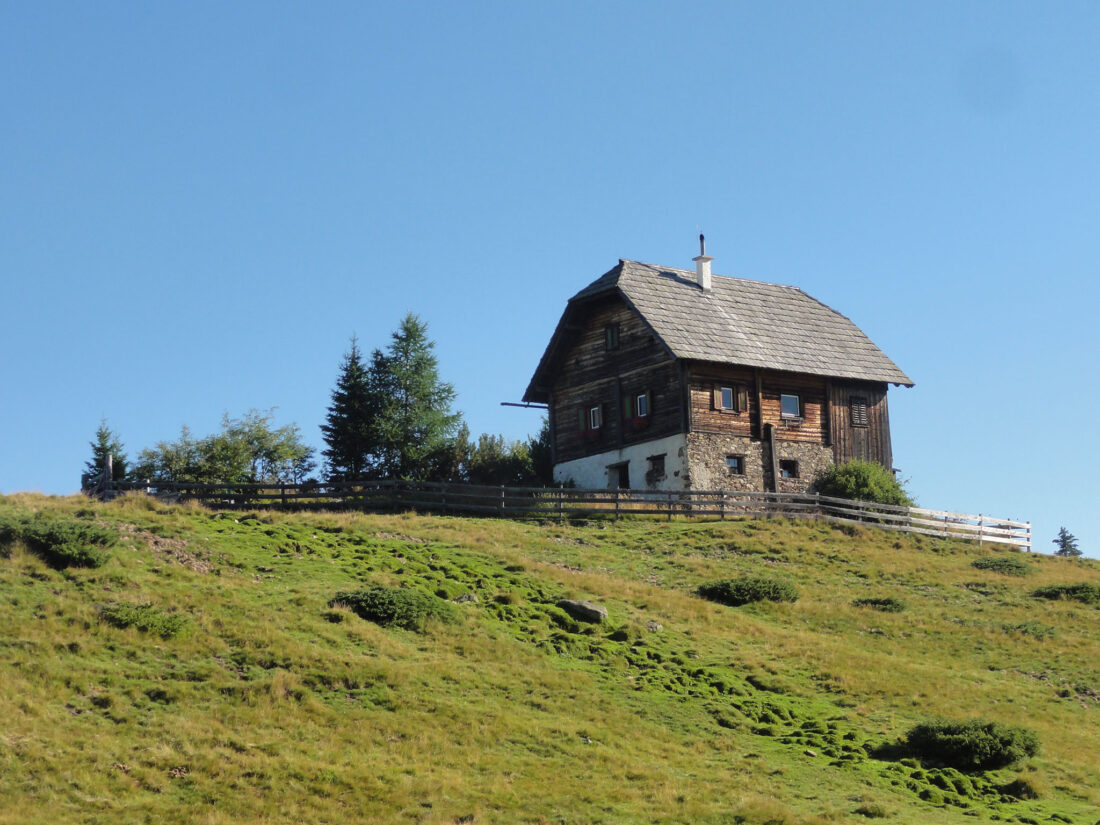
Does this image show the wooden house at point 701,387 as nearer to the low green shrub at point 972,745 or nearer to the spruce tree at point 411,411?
the spruce tree at point 411,411

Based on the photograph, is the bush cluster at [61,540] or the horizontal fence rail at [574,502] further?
the horizontal fence rail at [574,502]

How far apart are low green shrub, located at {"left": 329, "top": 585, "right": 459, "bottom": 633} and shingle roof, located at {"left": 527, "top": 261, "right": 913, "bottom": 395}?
22848mm

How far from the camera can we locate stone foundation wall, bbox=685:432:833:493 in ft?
168

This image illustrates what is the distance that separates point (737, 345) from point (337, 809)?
36.6 metres

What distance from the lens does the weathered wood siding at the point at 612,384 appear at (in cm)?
5269

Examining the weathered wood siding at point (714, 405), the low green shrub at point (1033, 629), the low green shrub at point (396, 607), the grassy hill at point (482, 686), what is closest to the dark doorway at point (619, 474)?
the weathered wood siding at point (714, 405)

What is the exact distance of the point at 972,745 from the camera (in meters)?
25.4

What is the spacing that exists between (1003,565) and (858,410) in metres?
12.8

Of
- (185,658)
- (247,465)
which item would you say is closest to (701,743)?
(185,658)

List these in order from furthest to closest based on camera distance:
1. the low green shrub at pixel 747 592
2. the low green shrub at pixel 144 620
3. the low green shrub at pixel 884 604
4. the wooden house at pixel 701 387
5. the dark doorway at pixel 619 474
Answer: the dark doorway at pixel 619 474 → the wooden house at pixel 701 387 → the low green shrub at pixel 884 604 → the low green shrub at pixel 747 592 → the low green shrub at pixel 144 620

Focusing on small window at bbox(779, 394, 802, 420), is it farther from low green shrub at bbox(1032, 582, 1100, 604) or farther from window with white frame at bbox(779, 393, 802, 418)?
low green shrub at bbox(1032, 582, 1100, 604)

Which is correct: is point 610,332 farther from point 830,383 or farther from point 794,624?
point 794,624

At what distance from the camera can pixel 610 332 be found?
55.7 metres

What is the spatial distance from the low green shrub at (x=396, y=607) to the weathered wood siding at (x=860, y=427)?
28.5 meters
